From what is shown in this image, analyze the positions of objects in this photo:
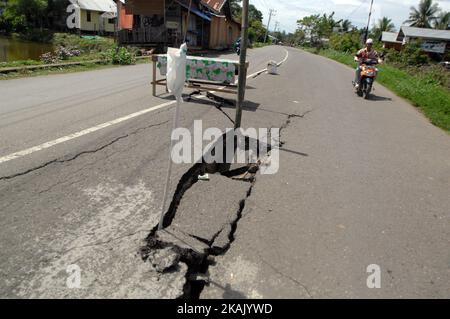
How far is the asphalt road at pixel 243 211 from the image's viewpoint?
2.71 metres

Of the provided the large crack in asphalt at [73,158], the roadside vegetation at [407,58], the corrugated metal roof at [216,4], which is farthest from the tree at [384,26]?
the large crack in asphalt at [73,158]

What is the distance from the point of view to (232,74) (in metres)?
8.46

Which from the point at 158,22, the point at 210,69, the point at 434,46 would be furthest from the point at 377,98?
the point at 434,46

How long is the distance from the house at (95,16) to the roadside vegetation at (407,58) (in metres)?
28.8

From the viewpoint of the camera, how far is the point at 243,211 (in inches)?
150

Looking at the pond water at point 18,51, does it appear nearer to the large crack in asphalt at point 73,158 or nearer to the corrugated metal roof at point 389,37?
the large crack in asphalt at point 73,158

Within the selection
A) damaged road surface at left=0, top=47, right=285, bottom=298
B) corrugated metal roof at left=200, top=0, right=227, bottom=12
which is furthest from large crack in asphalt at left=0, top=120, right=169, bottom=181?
corrugated metal roof at left=200, top=0, right=227, bottom=12

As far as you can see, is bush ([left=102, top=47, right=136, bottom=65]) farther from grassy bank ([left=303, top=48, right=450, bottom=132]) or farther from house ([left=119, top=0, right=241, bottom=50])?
grassy bank ([left=303, top=48, right=450, bottom=132])

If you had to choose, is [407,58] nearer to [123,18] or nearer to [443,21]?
[123,18]

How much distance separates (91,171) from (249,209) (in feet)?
6.39
